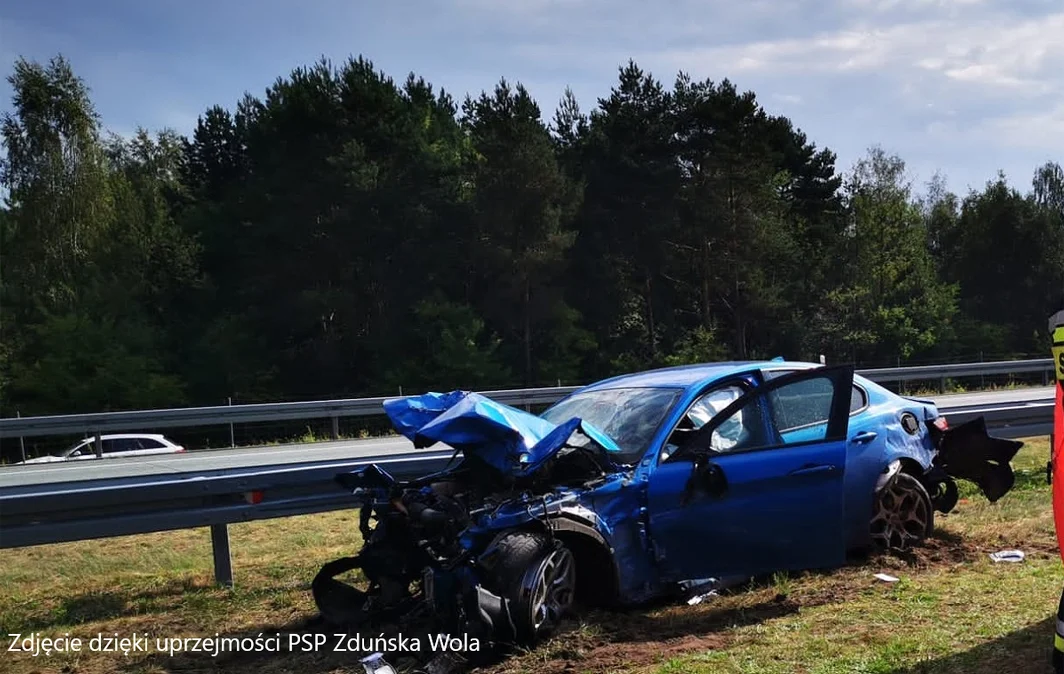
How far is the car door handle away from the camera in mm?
5883

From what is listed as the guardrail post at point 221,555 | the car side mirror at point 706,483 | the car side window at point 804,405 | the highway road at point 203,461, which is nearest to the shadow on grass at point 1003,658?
the car side mirror at point 706,483

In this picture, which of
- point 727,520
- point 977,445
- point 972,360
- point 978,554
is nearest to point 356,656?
point 727,520

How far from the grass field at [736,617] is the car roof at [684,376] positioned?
4.71 feet

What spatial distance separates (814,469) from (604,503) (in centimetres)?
141

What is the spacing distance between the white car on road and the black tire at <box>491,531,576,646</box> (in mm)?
15478

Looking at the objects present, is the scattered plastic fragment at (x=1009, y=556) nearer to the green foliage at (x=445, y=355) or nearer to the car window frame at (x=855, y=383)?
the car window frame at (x=855, y=383)

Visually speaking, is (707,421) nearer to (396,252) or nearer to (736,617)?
(736,617)

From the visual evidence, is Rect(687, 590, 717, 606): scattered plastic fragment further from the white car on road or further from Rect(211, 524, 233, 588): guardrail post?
the white car on road

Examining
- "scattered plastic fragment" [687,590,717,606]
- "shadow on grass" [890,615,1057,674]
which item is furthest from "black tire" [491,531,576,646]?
"shadow on grass" [890,615,1057,674]

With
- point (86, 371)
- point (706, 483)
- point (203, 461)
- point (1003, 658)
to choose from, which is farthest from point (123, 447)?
point (1003, 658)

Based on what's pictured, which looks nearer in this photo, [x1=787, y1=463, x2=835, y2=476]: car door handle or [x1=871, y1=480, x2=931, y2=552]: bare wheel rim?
[x1=787, y1=463, x2=835, y2=476]: car door handle

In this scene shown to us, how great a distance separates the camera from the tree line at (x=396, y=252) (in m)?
34.4

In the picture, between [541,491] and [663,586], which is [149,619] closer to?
[541,491]

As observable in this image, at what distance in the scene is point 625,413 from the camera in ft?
20.8
